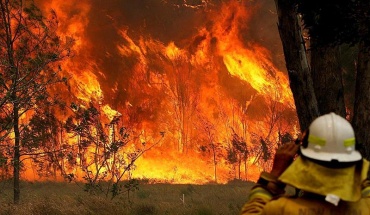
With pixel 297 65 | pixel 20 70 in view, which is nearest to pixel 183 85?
pixel 20 70

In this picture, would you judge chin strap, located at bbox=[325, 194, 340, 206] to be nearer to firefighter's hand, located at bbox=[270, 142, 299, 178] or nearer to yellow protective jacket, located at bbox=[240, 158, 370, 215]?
yellow protective jacket, located at bbox=[240, 158, 370, 215]

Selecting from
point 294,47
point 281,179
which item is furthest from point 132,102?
point 281,179

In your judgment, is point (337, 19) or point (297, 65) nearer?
point (337, 19)

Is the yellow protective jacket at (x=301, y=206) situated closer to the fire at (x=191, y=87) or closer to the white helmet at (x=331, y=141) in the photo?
the white helmet at (x=331, y=141)

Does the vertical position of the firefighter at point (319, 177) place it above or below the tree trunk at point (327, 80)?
below

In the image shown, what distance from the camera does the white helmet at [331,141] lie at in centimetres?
212

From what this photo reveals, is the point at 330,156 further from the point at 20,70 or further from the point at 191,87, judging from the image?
the point at 191,87

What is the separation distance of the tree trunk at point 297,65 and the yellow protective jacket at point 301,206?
123 inches

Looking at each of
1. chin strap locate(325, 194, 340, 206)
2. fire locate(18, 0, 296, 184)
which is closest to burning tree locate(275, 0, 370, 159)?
chin strap locate(325, 194, 340, 206)

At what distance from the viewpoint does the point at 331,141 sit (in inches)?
84.7

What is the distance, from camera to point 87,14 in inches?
1421

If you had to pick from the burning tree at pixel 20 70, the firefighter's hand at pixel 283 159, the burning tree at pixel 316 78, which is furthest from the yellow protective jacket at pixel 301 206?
the burning tree at pixel 20 70

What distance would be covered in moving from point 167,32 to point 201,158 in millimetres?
10747

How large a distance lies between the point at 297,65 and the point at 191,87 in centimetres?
3272
